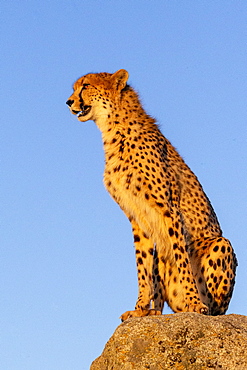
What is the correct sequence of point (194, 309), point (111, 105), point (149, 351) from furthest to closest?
point (111, 105)
point (194, 309)
point (149, 351)

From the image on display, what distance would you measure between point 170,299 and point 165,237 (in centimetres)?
59

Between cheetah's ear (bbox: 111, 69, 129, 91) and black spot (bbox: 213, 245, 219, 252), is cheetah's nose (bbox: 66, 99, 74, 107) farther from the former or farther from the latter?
black spot (bbox: 213, 245, 219, 252)

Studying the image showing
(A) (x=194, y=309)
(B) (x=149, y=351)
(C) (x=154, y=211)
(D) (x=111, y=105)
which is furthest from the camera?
(D) (x=111, y=105)

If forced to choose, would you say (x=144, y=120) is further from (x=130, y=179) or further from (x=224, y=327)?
(x=224, y=327)

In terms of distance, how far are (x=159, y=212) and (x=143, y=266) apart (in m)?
Result: 0.54

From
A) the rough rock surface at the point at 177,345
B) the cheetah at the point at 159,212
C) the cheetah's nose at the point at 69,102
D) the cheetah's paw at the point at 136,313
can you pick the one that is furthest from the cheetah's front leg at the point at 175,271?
the cheetah's nose at the point at 69,102

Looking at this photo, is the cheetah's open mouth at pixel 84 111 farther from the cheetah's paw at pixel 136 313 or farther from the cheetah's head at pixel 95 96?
the cheetah's paw at pixel 136 313

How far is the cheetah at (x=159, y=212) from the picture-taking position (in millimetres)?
6617

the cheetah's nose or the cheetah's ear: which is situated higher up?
the cheetah's ear

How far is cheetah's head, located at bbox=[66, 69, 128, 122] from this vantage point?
718 cm

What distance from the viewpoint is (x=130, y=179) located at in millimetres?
6711

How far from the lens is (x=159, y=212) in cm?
667

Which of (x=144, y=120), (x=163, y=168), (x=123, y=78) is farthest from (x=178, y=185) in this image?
(x=123, y=78)

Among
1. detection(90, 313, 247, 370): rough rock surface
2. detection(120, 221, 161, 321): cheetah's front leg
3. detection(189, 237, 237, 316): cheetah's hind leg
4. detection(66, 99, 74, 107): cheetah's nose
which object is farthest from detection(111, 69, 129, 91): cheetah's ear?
detection(90, 313, 247, 370): rough rock surface
